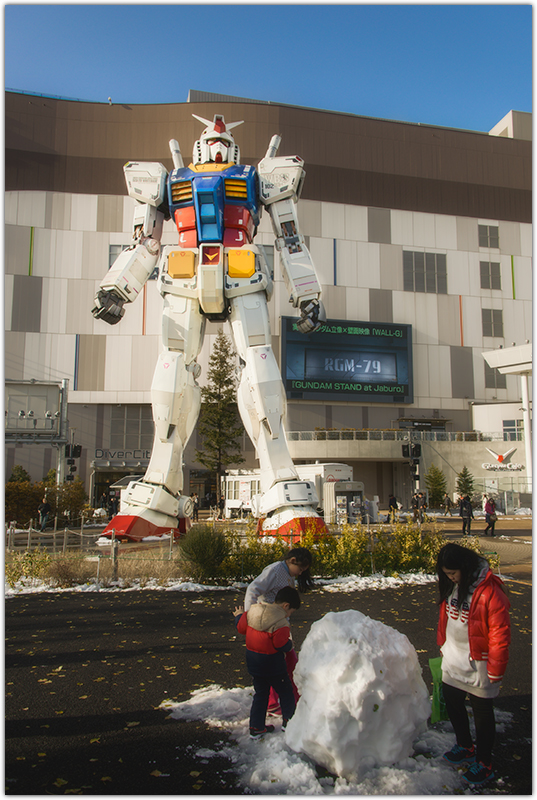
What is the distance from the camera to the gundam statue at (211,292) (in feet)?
31.7

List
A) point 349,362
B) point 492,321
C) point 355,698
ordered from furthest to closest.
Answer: point 492,321 < point 349,362 < point 355,698

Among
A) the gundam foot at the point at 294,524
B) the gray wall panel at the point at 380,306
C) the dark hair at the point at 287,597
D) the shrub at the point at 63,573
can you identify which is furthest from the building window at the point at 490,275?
the dark hair at the point at 287,597

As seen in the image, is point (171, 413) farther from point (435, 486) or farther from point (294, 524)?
point (435, 486)

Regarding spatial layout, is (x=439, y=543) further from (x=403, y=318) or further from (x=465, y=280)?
(x=465, y=280)

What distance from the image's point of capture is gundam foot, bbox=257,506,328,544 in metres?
8.68

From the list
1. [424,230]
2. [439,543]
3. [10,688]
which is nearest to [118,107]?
[424,230]

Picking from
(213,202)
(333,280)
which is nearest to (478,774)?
(213,202)

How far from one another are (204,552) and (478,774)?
600 centimetres

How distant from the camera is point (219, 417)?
32906 mm

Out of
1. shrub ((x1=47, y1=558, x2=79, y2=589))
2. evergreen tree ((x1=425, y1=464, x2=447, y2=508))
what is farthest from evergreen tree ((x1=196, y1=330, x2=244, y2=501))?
shrub ((x1=47, y1=558, x2=79, y2=589))

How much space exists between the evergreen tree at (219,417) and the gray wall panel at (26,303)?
11847 millimetres

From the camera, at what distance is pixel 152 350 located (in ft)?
112

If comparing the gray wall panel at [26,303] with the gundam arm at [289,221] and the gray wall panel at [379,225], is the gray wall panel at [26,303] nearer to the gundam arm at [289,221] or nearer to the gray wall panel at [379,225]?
the gray wall panel at [379,225]

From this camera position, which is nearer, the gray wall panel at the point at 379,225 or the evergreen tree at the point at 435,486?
the evergreen tree at the point at 435,486
